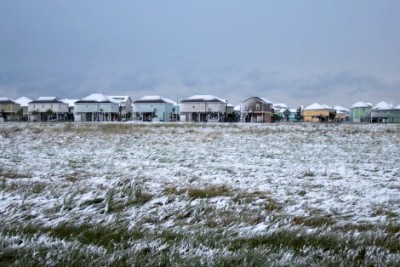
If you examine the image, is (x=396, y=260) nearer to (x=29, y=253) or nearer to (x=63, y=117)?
(x=29, y=253)

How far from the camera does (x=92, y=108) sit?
305 ft

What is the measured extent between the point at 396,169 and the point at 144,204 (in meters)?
8.92

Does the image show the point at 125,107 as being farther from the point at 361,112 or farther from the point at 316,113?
the point at 361,112

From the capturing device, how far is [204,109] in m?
90.8

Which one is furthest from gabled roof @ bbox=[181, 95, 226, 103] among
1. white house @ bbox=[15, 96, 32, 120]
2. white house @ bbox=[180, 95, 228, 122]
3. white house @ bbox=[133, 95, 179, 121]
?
white house @ bbox=[15, 96, 32, 120]

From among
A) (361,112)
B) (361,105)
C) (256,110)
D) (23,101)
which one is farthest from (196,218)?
(361,105)

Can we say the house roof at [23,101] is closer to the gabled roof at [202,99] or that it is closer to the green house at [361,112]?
the gabled roof at [202,99]

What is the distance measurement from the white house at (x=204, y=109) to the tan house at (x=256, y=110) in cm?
514

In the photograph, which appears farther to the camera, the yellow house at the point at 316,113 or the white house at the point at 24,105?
the yellow house at the point at 316,113

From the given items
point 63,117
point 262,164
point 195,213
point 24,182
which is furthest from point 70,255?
point 63,117

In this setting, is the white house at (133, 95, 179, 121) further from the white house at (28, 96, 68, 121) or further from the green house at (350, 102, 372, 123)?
the green house at (350, 102, 372, 123)

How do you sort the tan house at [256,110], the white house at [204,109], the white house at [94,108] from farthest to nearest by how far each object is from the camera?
the white house at [94,108] < the white house at [204,109] < the tan house at [256,110]

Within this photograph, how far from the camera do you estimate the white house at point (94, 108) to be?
93062 millimetres

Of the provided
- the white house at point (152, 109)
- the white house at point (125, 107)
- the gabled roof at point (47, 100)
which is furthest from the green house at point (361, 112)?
the gabled roof at point (47, 100)
